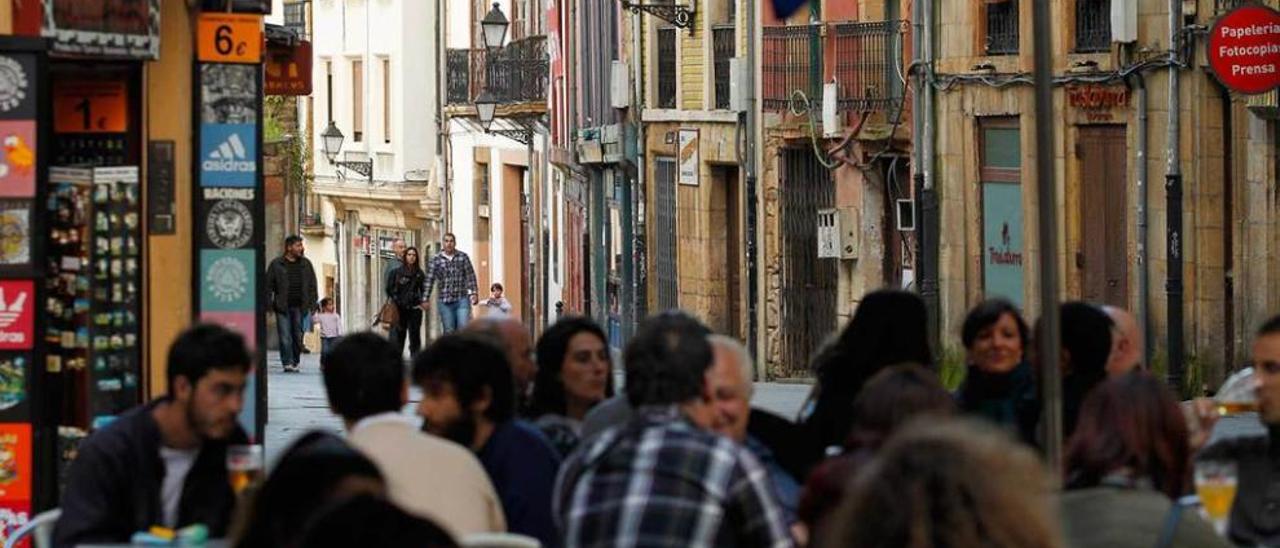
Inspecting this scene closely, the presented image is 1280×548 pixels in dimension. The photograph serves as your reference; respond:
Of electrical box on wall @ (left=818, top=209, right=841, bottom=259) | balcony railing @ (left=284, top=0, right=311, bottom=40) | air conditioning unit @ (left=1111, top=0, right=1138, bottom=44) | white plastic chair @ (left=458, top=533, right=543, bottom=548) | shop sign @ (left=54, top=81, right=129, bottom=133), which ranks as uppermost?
balcony railing @ (left=284, top=0, right=311, bottom=40)

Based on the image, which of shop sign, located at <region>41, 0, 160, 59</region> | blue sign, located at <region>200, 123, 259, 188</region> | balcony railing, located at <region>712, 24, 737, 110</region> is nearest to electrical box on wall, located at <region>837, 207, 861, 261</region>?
balcony railing, located at <region>712, 24, 737, 110</region>

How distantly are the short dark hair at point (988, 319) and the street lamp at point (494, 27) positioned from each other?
124ft

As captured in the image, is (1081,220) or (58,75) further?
(1081,220)

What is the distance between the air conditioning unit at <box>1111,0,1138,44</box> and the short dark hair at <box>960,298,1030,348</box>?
18.0 m

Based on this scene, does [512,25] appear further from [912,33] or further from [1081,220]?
[1081,220]

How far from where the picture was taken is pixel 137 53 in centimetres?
1254

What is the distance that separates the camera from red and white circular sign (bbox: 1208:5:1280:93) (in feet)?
76.1

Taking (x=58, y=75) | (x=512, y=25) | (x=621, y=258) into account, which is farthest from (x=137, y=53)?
(x=512, y=25)

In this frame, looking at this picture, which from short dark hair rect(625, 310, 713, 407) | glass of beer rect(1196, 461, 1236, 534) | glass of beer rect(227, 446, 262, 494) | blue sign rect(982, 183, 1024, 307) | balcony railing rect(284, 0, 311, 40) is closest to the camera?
short dark hair rect(625, 310, 713, 407)

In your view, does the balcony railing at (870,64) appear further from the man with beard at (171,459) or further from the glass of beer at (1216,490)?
the glass of beer at (1216,490)

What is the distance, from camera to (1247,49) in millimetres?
23344

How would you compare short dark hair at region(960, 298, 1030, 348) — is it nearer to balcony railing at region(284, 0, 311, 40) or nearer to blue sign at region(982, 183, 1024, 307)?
blue sign at region(982, 183, 1024, 307)

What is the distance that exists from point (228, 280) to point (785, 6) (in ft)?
10.9

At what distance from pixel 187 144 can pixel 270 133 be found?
154 ft
